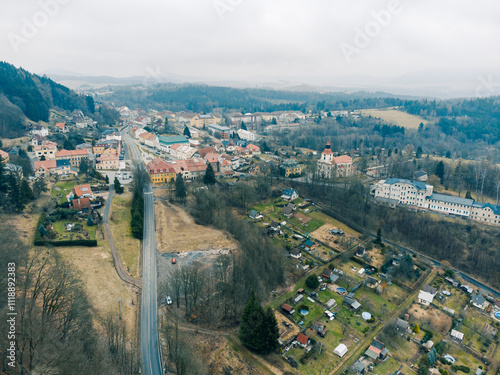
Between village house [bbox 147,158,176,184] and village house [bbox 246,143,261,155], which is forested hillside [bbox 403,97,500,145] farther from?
village house [bbox 147,158,176,184]

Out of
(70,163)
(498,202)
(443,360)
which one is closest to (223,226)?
(443,360)

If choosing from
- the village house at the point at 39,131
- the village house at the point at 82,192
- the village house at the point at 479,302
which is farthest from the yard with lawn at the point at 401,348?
the village house at the point at 39,131

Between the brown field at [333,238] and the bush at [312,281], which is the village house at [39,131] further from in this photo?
the bush at [312,281]

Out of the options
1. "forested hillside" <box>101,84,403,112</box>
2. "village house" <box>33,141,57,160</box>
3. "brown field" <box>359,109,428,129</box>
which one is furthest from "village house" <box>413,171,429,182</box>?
"forested hillside" <box>101,84,403,112</box>

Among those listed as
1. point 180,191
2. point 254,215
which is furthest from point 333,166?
point 180,191

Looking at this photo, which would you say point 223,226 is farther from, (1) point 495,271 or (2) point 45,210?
(1) point 495,271

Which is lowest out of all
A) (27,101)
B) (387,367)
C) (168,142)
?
(387,367)

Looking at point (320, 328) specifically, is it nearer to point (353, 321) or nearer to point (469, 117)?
point (353, 321)
